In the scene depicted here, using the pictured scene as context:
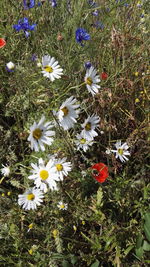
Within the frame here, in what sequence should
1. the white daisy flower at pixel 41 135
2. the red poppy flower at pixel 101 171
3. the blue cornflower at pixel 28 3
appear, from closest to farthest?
1. the white daisy flower at pixel 41 135
2. the red poppy flower at pixel 101 171
3. the blue cornflower at pixel 28 3

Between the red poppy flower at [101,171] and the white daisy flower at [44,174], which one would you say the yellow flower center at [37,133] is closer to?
the white daisy flower at [44,174]

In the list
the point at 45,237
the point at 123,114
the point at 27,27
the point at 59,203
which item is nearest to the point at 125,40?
the point at 123,114

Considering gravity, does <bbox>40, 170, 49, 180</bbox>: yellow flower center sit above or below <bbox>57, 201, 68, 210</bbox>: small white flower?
above

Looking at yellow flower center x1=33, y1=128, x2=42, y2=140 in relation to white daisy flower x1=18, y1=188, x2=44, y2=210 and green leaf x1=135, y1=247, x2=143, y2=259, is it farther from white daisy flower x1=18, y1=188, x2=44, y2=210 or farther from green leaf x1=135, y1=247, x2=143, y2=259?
green leaf x1=135, y1=247, x2=143, y2=259

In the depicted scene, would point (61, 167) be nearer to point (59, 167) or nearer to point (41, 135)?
point (59, 167)

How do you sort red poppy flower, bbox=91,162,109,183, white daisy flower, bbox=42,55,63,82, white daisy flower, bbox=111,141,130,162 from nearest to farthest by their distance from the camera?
white daisy flower, bbox=42,55,63,82 → red poppy flower, bbox=91,162,109,183 → white daisy flower, bbox=111,141,130,162

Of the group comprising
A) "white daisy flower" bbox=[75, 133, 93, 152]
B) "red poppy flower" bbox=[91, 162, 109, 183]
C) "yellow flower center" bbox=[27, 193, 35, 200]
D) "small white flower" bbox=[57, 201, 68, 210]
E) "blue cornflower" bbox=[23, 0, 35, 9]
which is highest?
"blue cornflower" bbox=[23, 0, 35, 9]

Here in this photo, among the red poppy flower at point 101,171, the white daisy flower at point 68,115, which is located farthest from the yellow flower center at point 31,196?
the white daisy flower at point 68,115

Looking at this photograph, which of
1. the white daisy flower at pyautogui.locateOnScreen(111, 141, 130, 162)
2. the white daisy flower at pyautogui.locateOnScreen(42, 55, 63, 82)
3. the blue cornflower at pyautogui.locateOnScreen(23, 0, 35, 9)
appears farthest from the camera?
the blue cornflower at pyautogui.locateOnScreen(23, 0, 35, 9)

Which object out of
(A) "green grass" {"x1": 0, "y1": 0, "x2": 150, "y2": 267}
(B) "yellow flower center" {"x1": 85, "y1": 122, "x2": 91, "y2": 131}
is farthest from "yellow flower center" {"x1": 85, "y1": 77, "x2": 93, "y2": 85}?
(B) "yellow flower center" {"x1": 85, "y1": 122, "x2": 91, "y2": 131}
